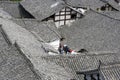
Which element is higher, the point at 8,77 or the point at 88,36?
the point at 8,77

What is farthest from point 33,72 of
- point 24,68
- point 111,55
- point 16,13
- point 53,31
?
point 16,13

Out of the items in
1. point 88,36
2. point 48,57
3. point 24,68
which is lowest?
point 88,36

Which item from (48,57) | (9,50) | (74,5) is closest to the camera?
(9,50)

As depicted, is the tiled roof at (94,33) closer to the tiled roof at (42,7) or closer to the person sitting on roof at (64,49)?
the person sitting on roof at (64,49)

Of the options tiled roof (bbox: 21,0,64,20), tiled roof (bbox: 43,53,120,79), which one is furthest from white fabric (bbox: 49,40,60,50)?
tiled roof (bbox: 43,53,120,79)

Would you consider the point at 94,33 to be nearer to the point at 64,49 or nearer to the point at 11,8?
the point at 64,49

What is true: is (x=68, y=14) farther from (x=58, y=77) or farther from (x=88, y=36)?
Result: (x=58, y=77)

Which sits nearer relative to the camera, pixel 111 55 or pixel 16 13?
pixel 111 55
